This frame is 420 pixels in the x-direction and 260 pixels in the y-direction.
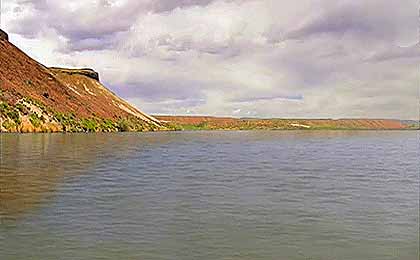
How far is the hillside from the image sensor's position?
105056 millimetres

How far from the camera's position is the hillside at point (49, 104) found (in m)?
105

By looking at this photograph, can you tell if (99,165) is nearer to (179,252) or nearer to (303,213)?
(303,213)

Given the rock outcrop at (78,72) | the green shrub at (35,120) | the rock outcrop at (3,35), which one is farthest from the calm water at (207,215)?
the rock outcrop at (78,72)

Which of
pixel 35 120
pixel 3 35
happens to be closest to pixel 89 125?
pixel 35 120

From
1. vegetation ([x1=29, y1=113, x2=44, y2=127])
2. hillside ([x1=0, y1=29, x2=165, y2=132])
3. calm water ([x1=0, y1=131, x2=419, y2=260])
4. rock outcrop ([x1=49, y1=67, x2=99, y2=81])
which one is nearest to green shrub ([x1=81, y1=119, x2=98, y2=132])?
hillside ([x1=0, y1=29, x2=165, y2=132])

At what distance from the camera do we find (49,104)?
12400 centimetres

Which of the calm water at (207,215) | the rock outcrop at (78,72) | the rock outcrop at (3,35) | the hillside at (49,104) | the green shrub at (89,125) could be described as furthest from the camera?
the rock outcrop at (78,72)

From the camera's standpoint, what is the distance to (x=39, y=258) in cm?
1224

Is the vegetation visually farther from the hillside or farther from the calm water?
the calm water

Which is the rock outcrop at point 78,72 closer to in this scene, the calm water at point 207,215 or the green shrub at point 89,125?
the green shrub at point 89,125

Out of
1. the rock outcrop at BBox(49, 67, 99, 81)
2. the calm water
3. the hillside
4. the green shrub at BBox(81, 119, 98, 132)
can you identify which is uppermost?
the rock outcrop at BBox(49, 67, 99, 81)

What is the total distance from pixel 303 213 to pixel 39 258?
32.1 feet

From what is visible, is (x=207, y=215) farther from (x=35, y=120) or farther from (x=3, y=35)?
(x=3, y=35)

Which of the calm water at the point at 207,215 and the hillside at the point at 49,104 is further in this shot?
the hillside at the point at 49,104
